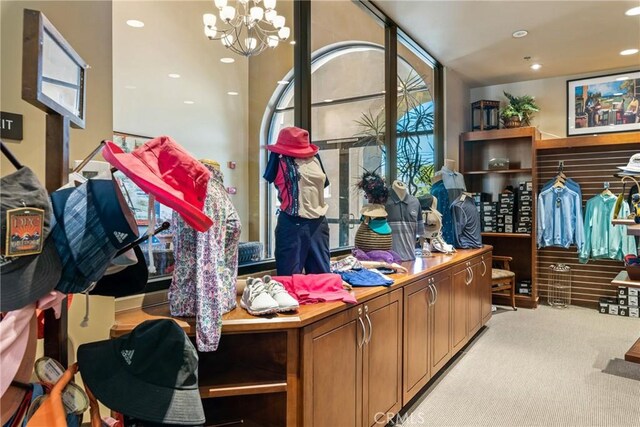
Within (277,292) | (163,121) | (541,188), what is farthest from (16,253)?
(541,188)

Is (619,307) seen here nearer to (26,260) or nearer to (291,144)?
(291,144)

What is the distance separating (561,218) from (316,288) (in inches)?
179

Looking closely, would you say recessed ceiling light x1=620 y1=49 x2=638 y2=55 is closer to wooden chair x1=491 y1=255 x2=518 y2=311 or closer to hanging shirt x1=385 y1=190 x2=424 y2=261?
wooden chair x1=491 y1=255 x2=518 y2=311

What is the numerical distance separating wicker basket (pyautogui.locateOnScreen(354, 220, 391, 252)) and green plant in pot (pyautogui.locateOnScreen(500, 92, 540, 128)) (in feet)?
11.3

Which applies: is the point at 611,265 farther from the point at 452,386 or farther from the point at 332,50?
the point at 332,50

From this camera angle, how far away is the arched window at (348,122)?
3568 millimetres

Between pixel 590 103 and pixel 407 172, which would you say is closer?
pixel 407 172

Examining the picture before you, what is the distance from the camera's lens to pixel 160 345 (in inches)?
39.8

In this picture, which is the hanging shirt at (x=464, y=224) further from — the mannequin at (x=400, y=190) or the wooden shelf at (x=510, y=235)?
the mannequin at (x=400, y=190)

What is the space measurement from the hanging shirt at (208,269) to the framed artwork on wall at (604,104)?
5516 millimetres

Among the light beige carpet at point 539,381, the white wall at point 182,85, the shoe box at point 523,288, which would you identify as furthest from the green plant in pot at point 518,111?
the white wall at point 182,85

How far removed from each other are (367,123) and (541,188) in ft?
10.2

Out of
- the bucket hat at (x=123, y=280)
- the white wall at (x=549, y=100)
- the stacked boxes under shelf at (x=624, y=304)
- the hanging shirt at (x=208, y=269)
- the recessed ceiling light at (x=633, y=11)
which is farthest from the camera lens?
the white wall at (x=549, y=100)

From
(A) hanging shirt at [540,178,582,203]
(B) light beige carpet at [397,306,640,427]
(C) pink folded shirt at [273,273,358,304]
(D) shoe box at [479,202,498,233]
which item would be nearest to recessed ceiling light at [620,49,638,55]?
(A) hanging shirt at [540,178,582,203]
